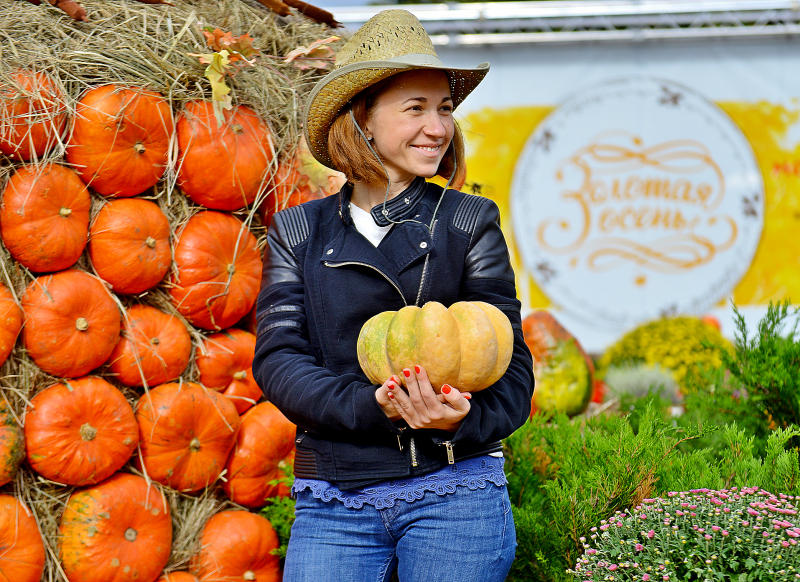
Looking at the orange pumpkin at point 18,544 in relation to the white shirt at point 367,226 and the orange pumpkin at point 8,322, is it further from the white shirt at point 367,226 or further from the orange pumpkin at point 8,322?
the white shirt at point 367,226

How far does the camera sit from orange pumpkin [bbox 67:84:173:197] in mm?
2518

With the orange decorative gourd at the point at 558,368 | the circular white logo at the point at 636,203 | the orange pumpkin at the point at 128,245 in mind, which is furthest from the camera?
the circular white logo at the point at 636,203

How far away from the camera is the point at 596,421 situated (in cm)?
311

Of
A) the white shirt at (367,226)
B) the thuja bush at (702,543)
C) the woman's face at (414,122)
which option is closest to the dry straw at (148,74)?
the white shirt at (367,226)

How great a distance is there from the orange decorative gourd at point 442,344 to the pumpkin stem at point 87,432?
1107 mm

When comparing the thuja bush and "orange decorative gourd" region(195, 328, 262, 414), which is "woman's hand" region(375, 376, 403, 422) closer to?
the thuja bush

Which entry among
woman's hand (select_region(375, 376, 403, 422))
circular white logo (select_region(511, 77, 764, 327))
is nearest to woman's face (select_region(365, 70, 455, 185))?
woman's hand (select_region(375, 376, 403, 422))

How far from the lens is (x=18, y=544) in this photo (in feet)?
7.68

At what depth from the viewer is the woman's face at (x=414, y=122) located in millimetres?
1832

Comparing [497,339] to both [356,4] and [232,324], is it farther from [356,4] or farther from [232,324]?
[356,4]

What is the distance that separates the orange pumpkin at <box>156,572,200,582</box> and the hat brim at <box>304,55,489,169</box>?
141 centimetres

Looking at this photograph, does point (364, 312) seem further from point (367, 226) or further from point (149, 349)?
point (149, 349)

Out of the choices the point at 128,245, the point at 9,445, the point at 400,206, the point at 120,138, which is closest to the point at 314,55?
the point at 120,138

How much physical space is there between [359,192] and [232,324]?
1032 mm
